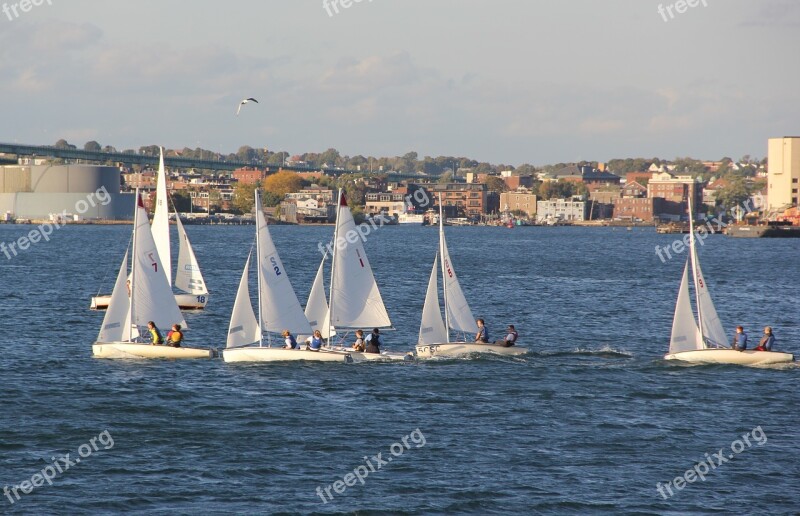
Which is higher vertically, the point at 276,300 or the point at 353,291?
the point at 353,291

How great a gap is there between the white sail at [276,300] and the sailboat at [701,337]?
1353cm

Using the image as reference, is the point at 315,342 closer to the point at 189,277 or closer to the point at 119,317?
the point at 119,317

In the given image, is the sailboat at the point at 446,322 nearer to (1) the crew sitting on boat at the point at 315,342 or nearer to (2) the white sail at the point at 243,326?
(1) the crew sitting on boat at the point at 315,342

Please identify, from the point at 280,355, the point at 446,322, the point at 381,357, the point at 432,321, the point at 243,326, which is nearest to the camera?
the point at 280,355

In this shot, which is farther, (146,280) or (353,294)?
(146,280)

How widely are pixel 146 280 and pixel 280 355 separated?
6.20m

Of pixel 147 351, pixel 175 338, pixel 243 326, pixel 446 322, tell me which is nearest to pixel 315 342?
pixel 243 326

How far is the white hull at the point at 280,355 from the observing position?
4075cm

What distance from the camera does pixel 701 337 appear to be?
42969 millimetres

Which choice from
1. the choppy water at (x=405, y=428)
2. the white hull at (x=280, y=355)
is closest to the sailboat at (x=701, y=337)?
the choppy water at (x=405, y=428)

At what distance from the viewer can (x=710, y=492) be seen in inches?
1053

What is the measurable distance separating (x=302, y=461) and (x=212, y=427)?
14.5 ft

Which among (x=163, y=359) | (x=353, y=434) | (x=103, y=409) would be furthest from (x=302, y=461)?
(x=163, y=359)

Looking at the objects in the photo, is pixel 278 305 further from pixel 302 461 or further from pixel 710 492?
pixel 710 492
